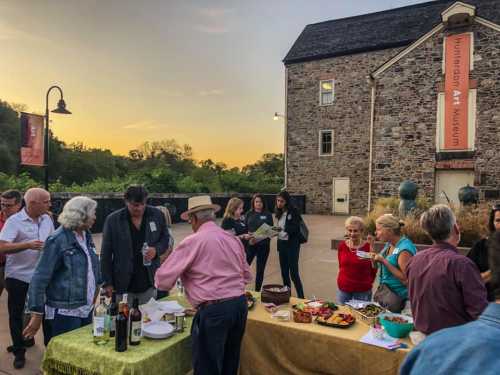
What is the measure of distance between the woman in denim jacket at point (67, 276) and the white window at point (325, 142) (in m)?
19.9

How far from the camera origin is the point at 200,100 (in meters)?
24.1

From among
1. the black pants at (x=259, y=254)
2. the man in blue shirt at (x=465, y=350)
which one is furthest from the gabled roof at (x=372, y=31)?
the man in blue shirt at (x=465, y=350)

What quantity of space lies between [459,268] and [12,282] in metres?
4.19

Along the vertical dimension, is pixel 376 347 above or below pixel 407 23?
below

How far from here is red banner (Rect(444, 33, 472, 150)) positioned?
55.8 ft

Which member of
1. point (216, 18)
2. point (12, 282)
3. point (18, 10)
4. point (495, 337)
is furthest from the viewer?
point (216, 18)

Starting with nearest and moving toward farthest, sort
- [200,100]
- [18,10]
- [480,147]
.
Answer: [18,10]
[480,147]
[200,100]

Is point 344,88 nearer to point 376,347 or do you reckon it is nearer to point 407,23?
point 407,23

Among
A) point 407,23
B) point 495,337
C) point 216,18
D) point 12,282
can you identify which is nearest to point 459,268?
point 495,337

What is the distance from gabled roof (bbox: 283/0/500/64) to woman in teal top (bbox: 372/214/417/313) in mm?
19342

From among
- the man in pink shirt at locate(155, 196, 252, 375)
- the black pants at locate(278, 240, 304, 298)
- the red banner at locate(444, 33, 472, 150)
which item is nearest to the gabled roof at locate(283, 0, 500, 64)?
the red banner at locate(444, 33, 472, 150)

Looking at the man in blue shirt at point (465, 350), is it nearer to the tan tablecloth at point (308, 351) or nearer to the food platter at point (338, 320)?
the tan tablecloth at point (308, 351)

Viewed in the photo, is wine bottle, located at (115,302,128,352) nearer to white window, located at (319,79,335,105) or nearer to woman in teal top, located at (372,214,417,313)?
woman in teal top, located at (372,214,417,313)

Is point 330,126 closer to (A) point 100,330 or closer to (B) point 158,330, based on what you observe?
(B) point 158,330
